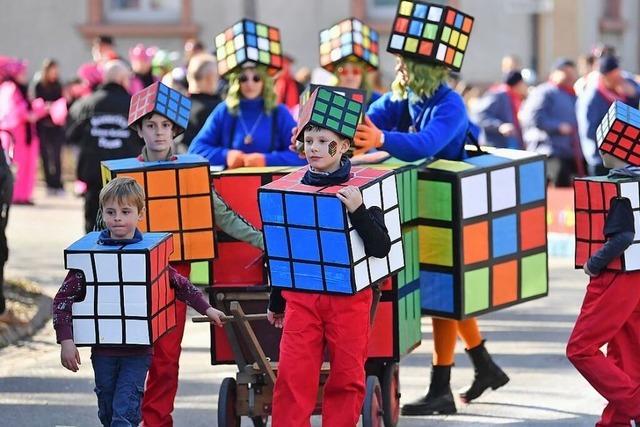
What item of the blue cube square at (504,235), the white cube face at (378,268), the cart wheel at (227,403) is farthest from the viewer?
the blue cube square at (504,235)

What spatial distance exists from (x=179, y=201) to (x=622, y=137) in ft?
6.47

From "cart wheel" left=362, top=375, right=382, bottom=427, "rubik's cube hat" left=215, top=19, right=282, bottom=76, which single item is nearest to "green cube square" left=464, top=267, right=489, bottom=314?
"cart wheel" left=362, top=375, right=382, bottom=427

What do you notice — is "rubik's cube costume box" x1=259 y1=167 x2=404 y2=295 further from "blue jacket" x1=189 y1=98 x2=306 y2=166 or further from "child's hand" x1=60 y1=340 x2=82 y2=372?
"blue jacket" x1=189 y1=98 x2=306 y2=166

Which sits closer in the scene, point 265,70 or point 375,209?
point 375,209

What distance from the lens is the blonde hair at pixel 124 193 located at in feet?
19.5

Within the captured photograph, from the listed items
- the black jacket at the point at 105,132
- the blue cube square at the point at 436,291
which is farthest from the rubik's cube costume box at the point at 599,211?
the black jacket at the point at 105,132

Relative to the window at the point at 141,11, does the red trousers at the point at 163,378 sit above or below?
below

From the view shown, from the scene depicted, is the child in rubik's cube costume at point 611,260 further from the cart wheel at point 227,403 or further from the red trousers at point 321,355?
the cart wheel at point 227,403

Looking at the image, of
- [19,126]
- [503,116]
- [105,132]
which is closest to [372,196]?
[105,132]

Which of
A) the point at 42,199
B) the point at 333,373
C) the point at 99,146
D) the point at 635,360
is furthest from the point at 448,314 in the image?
the point at 42,199

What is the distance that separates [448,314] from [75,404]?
2065mm

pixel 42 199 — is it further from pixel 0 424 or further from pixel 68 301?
pixel 68 301

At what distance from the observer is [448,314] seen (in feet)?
24.4

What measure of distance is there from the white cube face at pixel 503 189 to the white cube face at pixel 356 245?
5.41ft
